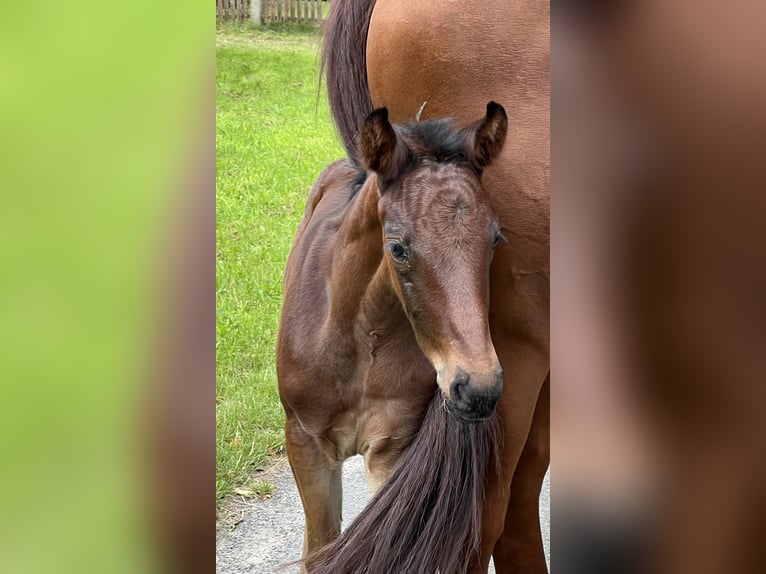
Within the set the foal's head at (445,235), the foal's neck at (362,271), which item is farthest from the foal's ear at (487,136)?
the foal's neck at (362,271)

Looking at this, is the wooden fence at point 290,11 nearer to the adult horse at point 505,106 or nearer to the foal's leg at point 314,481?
the adult horse at point 505,106

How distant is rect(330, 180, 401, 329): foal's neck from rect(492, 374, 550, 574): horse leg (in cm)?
40

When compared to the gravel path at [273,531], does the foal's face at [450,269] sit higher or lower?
higher

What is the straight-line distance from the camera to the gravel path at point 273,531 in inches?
70.4

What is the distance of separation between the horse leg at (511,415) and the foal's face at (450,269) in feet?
0.64

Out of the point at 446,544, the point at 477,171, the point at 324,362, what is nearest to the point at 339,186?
the point at 324,362

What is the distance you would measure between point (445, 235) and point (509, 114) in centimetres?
23

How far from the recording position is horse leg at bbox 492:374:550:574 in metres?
1.46
